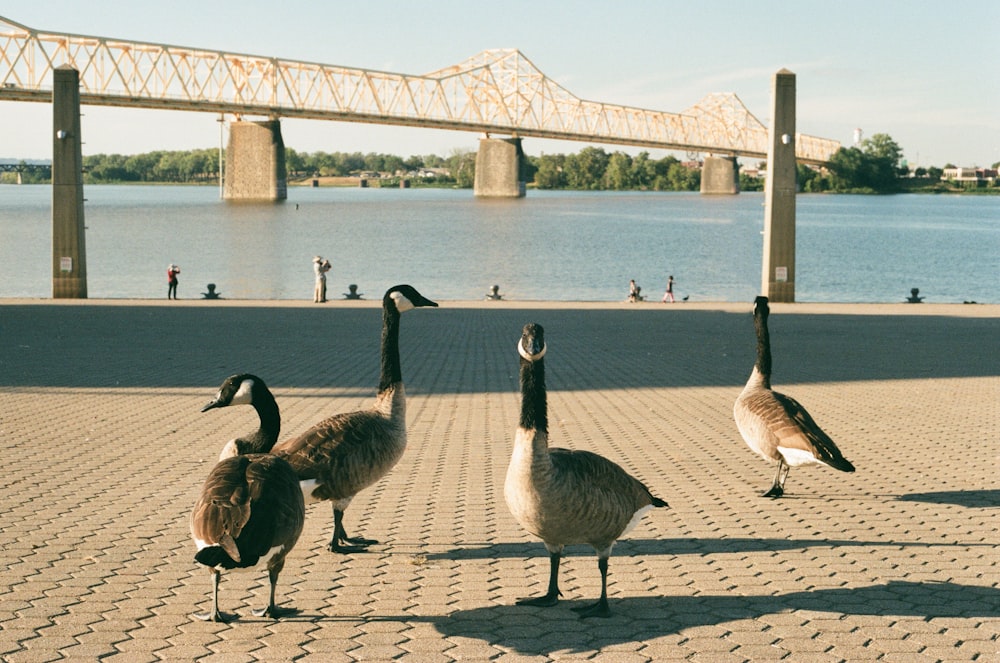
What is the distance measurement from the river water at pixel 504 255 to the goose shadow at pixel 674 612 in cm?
3865

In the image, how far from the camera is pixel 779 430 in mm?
7645

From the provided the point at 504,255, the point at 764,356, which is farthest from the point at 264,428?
the point at 504,255

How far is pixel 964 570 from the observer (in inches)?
249

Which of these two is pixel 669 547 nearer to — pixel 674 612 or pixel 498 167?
pixel 674 612

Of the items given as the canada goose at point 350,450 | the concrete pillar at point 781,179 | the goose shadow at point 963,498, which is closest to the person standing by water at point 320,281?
the concrete pillar at point 781,179

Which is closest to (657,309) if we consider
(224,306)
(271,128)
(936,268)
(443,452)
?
(224,306)

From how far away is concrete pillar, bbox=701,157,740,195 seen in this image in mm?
184750

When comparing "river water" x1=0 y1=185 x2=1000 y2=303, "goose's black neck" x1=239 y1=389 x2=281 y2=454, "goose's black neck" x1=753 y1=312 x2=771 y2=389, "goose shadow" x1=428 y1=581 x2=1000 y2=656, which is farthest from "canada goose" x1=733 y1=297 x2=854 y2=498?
"river water" x1=0 y1=185 x2=1000 y2=303

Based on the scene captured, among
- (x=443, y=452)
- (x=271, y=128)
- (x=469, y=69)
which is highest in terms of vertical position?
(x=469, y=69)

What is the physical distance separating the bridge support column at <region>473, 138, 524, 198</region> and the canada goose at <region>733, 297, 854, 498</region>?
13627 centimetres

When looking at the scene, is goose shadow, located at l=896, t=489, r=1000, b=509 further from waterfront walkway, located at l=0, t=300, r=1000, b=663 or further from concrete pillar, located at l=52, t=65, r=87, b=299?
concrete pillar, located at l=52, t=65, r=87, b=299

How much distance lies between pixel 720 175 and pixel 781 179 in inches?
6408

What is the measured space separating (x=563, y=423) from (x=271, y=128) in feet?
387

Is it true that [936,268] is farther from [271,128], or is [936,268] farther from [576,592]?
[271,128]
